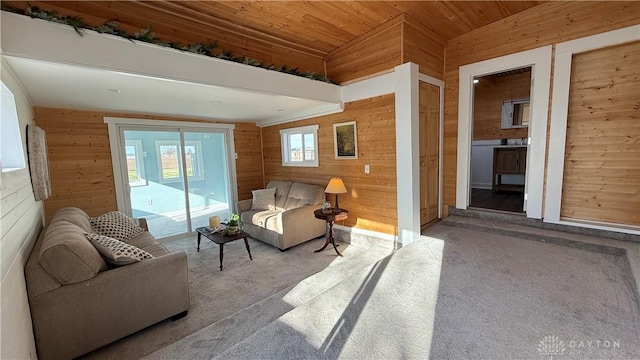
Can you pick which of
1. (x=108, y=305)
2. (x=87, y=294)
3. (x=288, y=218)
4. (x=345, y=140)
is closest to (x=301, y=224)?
(x=288, y=218)

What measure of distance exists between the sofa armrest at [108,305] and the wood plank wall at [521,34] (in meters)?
3.90

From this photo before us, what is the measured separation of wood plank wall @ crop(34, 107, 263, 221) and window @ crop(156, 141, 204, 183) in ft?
2.02

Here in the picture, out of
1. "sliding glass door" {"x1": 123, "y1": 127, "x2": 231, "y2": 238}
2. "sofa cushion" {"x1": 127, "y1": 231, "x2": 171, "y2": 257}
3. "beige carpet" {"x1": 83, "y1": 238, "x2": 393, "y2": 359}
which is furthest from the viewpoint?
"sliding glass door" {"x1": 123, "y1": 127, "x2": 231, "y2": 238}

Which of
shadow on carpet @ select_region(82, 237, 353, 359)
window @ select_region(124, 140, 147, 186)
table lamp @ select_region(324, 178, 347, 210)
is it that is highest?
window @ select_region(124, 140, 147, 186)

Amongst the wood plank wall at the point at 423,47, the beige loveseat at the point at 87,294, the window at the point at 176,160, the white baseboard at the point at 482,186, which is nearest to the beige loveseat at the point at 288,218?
the window at the point at 176,160

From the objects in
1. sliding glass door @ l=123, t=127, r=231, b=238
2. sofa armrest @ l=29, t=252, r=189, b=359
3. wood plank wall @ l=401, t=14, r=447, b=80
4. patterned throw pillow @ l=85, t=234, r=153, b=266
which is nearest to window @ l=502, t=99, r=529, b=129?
wood plank wall @ l=401, t=14, r=447, b=80

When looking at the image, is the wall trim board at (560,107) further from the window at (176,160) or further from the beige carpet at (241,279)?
the window at (176,160)

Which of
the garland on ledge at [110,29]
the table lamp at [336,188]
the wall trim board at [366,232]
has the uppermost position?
the garland on ledge at [110,29]

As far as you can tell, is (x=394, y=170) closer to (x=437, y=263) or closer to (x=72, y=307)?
(x=437, y=263)

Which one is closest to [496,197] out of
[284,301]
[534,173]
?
[534,173]

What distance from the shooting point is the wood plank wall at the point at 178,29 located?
2525 mm

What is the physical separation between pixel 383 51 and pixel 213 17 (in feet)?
7.22

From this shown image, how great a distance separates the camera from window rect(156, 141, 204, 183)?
15.3ft

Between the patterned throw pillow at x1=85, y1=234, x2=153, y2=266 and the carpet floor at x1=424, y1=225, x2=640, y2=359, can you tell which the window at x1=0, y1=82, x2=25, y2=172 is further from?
the carpet floor at x1=424, y1=225, x2=640, y2=359
